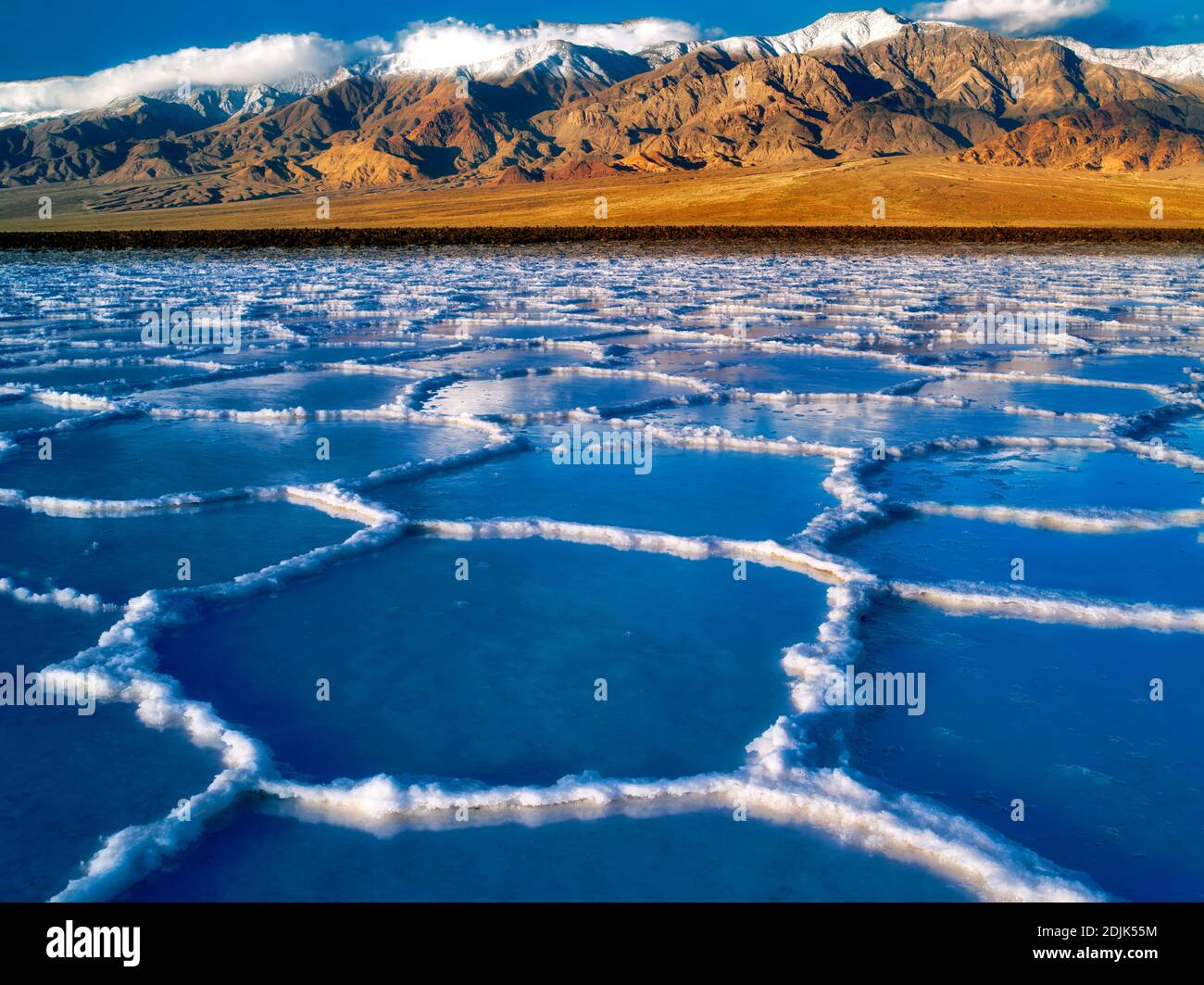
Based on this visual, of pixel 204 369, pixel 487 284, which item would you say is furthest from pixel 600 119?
pixel 204 369

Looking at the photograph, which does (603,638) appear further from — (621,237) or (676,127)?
(676,127)

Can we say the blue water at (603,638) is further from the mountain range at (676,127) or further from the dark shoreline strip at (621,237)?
the mountain range at (676,127)

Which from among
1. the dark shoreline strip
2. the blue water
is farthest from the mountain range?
the blue water

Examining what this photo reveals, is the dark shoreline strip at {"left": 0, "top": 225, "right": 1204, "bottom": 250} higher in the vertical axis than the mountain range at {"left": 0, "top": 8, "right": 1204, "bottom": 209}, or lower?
lower

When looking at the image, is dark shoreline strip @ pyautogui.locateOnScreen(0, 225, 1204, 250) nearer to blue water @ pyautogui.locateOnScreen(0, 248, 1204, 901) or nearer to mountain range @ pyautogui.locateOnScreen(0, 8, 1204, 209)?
blue water @ pyautogui.locateOnScreen(0, 248, 1204, 901)

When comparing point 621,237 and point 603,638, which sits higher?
point 621,237

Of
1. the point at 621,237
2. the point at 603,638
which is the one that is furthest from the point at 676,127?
the point at 603,638
